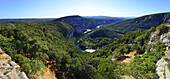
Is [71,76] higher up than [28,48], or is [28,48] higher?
[28,48]

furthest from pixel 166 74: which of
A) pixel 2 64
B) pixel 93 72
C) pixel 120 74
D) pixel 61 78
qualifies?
pixel 2 64

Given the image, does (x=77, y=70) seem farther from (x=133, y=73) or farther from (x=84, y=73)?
(x=133, y=73)

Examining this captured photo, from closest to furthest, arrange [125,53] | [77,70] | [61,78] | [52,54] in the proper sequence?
[61,78] → [77,70] → [52,54] → [125,53]

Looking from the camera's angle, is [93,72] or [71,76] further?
[93,72]

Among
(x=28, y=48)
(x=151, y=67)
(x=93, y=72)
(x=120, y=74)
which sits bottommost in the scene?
(x=93, y=72)

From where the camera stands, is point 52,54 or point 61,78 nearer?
point 61,78

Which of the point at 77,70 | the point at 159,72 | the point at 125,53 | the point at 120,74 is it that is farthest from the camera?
the point at 125,53

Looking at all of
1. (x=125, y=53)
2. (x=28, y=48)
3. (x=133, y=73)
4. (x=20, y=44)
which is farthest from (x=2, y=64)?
(x=125, y=53)

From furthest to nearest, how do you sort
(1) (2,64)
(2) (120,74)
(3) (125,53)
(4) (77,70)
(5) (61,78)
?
(3) (125,53) → (4) (77,70) → (5) (61,78) → (2) (120,74) → (1) (2,64)

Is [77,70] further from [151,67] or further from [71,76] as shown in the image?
[151,67]
